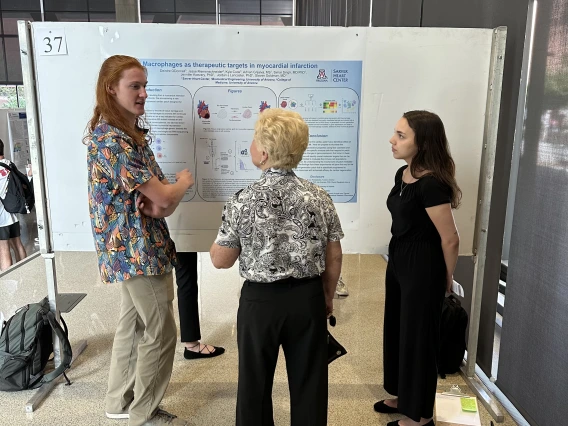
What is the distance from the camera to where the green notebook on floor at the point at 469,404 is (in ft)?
6.82

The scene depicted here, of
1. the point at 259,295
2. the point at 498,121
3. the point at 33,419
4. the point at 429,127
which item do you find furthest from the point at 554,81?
the point at 33,419

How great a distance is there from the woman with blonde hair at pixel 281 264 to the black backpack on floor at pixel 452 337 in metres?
1.15

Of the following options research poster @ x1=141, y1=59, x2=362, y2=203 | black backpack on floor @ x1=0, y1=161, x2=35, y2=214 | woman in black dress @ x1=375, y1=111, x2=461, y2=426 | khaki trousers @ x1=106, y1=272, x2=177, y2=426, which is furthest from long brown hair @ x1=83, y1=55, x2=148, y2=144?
black backpack on floor @ x1=0, y1=161, x2=35, y2=214

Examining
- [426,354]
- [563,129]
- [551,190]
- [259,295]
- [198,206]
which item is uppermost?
[563,129]

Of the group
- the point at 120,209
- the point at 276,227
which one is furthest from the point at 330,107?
the point at 120,209

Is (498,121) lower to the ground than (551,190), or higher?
higher

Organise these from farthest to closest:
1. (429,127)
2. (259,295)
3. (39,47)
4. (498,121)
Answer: (498,121)
(39,47)
(429,127)
(259,295)

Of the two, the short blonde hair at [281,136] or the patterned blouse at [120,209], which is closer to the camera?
the short blonde hair at [281,136]

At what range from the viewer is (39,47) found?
2068 mm

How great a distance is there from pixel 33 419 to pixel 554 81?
2772 millimetres

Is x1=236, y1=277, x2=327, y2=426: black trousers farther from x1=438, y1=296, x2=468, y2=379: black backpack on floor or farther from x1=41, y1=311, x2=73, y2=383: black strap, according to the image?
x1=41, y1=311, x2=73, y2=383: black strap

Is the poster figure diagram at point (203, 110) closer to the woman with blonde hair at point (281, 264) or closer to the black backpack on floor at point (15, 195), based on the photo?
the woman with blonde hair at point (281, 264)

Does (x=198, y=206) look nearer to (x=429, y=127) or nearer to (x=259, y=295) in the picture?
(x=259, y=295)

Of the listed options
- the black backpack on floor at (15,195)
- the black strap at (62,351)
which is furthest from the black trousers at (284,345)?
the black backpack on floor at (15,195)
